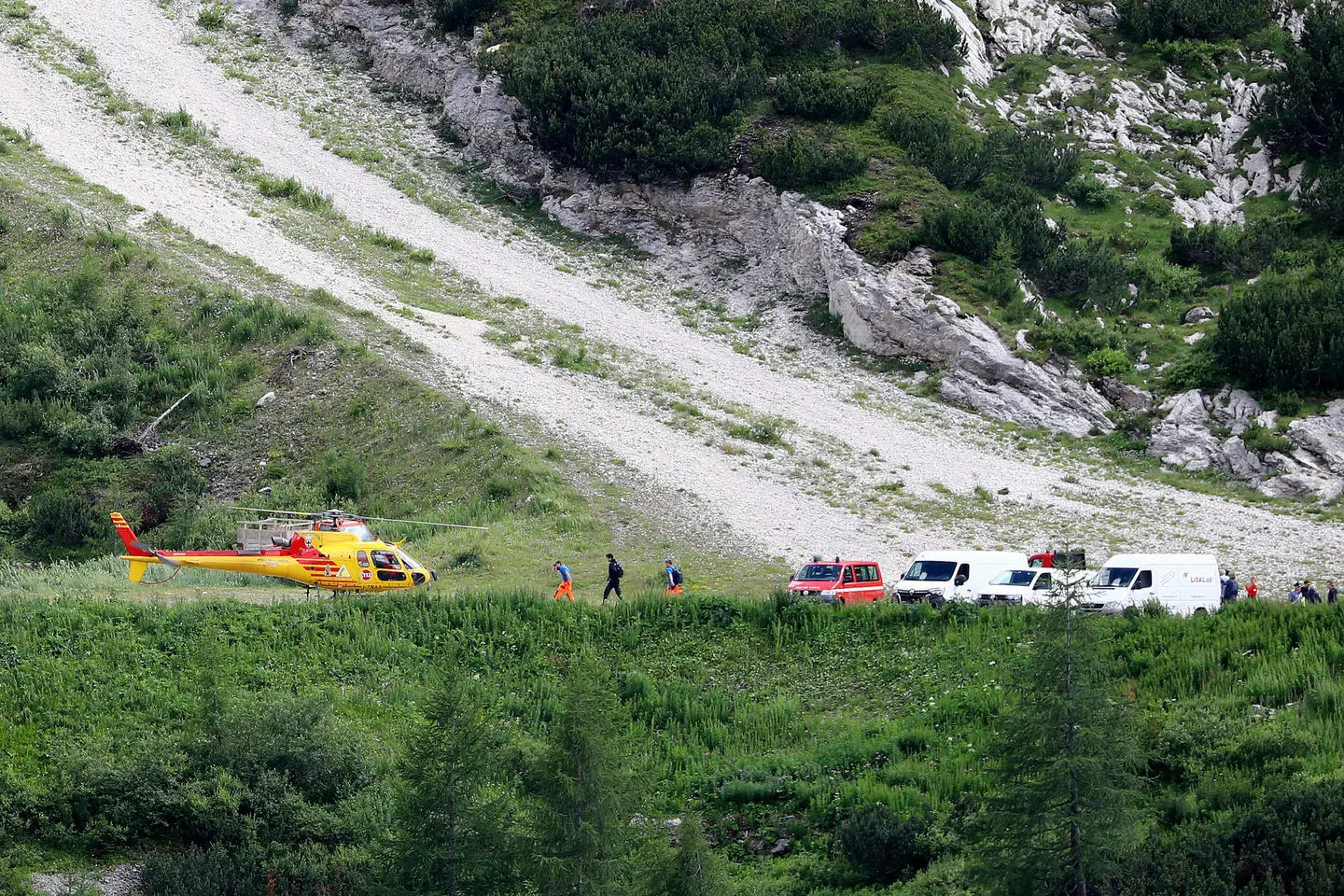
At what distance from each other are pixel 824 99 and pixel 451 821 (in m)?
44.0

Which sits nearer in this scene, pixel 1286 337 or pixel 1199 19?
pixel 1286 337

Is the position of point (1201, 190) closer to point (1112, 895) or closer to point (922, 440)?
point (922, 440)

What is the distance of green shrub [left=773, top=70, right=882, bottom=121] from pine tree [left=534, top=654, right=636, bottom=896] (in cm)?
4343

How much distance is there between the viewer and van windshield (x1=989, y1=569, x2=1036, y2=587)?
3080 cm

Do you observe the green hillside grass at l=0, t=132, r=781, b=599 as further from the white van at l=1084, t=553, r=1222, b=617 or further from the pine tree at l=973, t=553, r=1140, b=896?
the pine tree at l=973, t=553, r=1140, b=896

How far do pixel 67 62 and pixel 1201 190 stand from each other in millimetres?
49971

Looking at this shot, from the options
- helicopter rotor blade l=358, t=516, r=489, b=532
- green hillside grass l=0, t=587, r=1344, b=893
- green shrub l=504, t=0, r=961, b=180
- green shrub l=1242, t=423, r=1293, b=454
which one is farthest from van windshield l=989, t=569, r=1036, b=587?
green shrub l=504, t=0, r=961, b=180

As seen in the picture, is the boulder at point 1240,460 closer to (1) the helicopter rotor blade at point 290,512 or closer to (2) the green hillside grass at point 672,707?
(2) the green hillside grass at point 672,707

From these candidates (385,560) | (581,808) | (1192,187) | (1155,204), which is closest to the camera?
(581,808)

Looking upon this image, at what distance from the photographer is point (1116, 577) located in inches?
1175

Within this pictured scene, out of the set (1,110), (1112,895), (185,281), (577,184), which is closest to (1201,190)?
(577,184)

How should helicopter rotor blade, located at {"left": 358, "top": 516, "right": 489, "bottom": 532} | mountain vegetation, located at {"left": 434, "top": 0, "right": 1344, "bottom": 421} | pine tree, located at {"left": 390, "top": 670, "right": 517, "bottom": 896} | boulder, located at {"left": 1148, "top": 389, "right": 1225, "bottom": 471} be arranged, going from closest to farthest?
1. pine tree, located at {"left": 390, "top": 670, "right": 517, "bottom": 896}
2. helicopter rotor blade, located at {"left": 358, "top": 516, "right": 489, "bottom": 532}
3. boulder, located at {"left": 1148, "top": 389, "right": 1225, "bottom": 471}
4. mountain vegetation, located at {"left": 434, "top": 0, "right": 1344, "bottom": 421}

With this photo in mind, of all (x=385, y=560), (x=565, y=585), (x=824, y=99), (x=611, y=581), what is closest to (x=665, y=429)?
(x=611, y=581)

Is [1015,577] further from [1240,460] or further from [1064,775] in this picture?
[1064,775]
